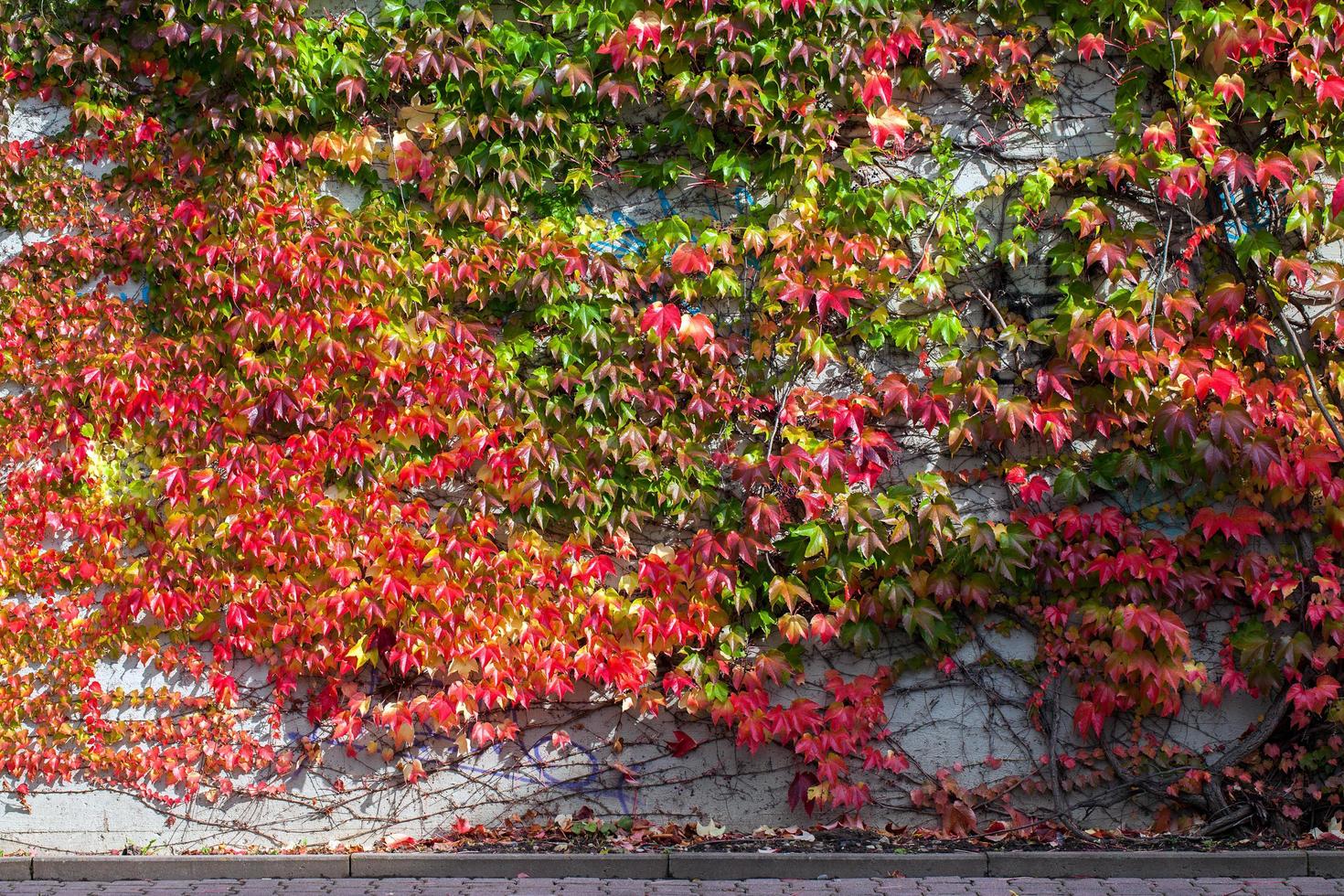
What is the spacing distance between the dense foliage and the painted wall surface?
7cm

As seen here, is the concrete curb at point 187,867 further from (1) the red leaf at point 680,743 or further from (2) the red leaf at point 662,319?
(2) the red leaf at point 662,319

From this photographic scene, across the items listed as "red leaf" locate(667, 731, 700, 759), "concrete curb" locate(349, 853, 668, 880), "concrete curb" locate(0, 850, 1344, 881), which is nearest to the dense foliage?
"red leaf" locate(667, 731, 700, 759)

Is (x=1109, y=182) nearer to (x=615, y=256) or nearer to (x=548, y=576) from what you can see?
(x=615, y=256)

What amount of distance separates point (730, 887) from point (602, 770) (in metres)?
0.90

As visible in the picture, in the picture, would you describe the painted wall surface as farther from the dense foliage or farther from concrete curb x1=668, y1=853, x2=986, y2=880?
concrete curb x1=668, y1=853, x2=986, y2=880

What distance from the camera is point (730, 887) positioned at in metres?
4.20

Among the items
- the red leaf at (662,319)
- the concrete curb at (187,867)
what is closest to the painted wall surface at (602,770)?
the concrete curb at (187,867)

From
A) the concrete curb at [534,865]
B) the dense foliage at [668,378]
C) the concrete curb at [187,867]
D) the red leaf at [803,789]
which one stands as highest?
the dense foliage at [668,378]

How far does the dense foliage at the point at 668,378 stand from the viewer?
460 centimetres

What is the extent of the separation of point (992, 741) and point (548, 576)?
7.05 ft

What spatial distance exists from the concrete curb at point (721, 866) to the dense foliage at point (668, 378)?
32cm

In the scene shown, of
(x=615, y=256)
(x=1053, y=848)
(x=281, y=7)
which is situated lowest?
(x=1053, y=848)

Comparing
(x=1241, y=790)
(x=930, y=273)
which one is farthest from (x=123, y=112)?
(x=1241, y=790)

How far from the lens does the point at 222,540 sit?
4.79m
